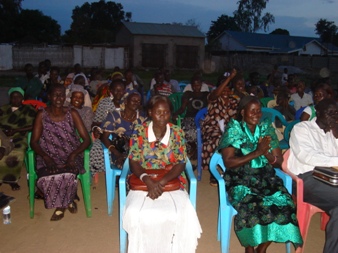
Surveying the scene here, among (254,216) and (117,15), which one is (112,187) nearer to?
(254,216)

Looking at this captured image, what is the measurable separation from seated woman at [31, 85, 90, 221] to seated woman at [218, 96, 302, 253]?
1536 millimetres

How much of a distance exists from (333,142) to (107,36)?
38.6 metres

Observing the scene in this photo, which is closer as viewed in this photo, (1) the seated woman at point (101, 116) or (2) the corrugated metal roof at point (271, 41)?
(1) the seated woman at point (101, 116)

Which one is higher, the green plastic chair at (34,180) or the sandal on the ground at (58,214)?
the green plastic chair at (34,180)

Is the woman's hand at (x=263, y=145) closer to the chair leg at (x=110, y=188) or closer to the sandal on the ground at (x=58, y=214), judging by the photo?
the chair leg at (x=110, y=188)

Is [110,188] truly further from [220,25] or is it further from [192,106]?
[220,25]

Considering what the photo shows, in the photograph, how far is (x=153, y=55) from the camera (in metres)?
28.3

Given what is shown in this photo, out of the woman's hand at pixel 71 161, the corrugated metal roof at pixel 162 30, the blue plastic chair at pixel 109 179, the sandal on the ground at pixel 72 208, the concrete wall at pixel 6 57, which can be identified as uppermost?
the corrugated metal roof at pixel 162 30

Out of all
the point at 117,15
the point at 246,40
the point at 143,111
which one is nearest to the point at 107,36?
the point at 246,40

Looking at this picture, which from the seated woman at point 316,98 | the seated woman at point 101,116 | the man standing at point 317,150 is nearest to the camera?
the man standing at point 317,150

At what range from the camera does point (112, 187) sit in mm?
4098

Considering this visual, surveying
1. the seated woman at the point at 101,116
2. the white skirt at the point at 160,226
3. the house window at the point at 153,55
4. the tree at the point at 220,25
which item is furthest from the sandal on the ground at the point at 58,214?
the tree at the point at 220,25

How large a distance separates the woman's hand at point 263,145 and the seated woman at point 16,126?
9.49 ft

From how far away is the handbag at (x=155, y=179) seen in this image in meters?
3.05
